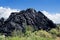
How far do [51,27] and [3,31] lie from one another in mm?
12946

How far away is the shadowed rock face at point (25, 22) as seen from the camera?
5458cm

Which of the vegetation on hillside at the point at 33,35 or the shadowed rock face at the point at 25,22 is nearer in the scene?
the vegetation on hillside at the point at 33,35

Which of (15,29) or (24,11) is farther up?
(24,11)

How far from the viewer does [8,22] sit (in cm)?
5612

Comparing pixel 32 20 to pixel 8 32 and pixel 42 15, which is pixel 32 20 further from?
pixel 8 32

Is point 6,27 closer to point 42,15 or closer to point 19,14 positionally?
point 19,14

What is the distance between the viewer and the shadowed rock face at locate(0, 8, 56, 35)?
54.6m

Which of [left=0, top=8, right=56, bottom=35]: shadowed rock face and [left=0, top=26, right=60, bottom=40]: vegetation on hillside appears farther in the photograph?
A: [left=0, top=8, right=56, bottom=35]: shadowed rock face

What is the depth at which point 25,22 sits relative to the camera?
5759cm

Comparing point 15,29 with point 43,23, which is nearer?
point 15,29

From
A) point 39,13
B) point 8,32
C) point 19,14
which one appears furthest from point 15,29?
point 39,13

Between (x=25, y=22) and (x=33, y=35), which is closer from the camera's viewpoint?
(x=33, y=35)

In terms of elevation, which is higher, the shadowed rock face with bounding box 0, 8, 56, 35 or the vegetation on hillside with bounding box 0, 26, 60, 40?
the shadowed rock face with bounding box 0, 8, 56, 35

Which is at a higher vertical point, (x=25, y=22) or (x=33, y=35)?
(x=25, y=22)
